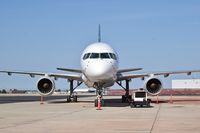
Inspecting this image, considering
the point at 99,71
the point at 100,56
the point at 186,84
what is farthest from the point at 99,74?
the point at 186,84

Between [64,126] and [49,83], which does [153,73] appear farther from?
[64,126]

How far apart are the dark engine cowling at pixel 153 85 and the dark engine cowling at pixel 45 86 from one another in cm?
742

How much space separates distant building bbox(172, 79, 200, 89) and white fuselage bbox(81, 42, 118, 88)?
93.2m

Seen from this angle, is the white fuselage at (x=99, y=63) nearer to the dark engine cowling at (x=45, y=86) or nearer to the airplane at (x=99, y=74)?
the airplane at (x=99, y=74)

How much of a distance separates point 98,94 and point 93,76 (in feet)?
5.78

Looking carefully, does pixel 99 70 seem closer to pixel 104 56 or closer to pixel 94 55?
pixel 104 56

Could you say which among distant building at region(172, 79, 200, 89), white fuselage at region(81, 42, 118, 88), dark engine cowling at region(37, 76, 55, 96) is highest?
distant building at region(172, 79, 200, 89)

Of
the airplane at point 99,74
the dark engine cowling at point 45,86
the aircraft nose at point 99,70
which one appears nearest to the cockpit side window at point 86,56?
the airplane at point 99,74

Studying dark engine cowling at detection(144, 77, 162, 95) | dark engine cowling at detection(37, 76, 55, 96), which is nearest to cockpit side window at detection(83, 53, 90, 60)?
dark engine cowling at detection(37, 76, 55, 96)

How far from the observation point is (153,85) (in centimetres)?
3278

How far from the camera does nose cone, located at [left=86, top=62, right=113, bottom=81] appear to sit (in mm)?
26703

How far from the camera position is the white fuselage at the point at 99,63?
88.4 feet

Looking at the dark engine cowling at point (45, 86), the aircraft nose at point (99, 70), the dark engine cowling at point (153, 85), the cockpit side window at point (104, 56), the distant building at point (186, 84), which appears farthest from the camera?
the distant building at point (186, 84)

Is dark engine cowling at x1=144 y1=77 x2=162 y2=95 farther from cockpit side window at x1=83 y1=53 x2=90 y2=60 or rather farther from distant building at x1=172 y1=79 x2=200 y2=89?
distant building at x1=172 y1=79 x2=200 y2=89
